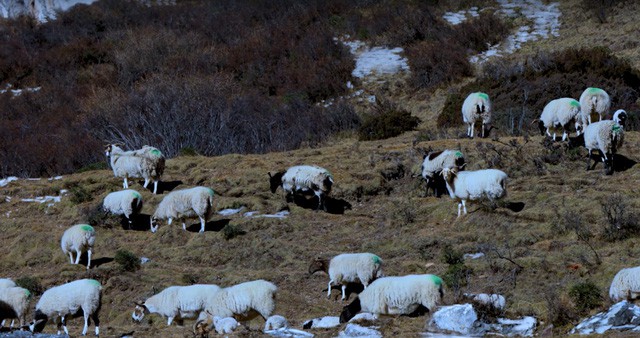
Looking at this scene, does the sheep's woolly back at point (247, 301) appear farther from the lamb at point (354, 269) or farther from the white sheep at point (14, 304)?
the white sheep at point (14, 304)

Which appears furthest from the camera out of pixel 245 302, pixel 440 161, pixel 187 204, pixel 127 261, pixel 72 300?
pixel 440 161

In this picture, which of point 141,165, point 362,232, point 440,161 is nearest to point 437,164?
point 440,161

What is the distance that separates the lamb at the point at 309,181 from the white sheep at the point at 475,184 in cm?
327

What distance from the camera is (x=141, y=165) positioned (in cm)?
2422

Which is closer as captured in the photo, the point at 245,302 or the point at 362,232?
the point at 245,302

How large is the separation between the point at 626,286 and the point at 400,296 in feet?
10.5

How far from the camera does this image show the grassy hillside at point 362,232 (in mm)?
16281

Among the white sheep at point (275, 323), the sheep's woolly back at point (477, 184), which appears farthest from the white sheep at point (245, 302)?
the sheep's woolly back at point (477, 184)

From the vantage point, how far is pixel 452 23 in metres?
49.9

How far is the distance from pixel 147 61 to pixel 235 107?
41.2 ft

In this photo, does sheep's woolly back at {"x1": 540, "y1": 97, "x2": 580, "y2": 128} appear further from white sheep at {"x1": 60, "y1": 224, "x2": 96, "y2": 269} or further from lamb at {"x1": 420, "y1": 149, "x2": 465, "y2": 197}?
white sheep at {"x1": 60, "y1": 224, "x2": 96, "y2": 269}

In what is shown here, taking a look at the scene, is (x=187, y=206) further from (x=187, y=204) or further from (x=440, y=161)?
(x=440, y=161)

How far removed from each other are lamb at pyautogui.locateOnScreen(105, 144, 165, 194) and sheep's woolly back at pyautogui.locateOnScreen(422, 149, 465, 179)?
671cm

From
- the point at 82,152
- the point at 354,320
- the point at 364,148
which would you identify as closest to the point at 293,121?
the point at 82,152
